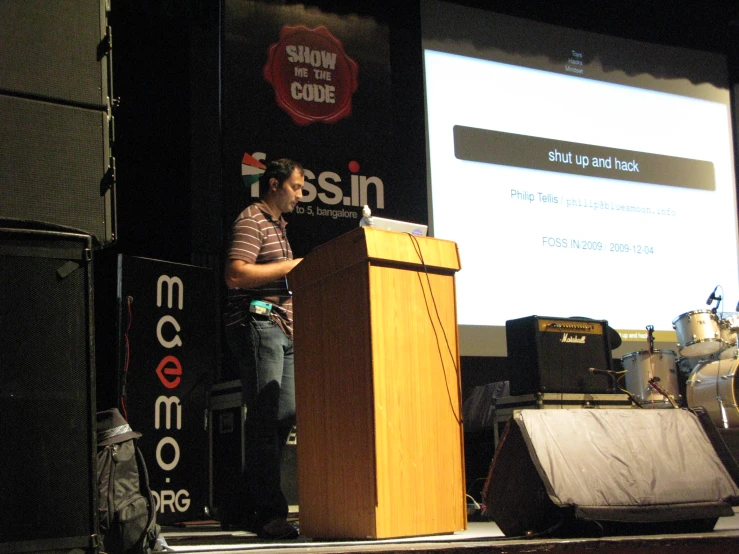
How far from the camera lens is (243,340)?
2.94 m

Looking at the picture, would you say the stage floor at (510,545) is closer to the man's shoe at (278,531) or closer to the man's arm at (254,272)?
the man's shoe at (278,531)

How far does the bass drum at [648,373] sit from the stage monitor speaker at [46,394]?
3.53 metres

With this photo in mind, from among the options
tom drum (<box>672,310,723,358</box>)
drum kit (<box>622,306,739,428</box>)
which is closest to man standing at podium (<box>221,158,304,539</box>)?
drum kit (<box>622,306,739,428</box>)

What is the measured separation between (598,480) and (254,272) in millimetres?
1260

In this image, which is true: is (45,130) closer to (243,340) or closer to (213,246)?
(243,340)

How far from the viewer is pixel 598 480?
96.8 inches

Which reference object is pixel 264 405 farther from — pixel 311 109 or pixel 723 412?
pixel 723 412

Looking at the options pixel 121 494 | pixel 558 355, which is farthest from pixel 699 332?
pixel 121 494

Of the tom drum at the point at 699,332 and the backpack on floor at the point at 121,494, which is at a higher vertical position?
the tom drum at the point at 699,332

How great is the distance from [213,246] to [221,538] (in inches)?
74.1

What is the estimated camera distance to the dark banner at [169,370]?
372 cm

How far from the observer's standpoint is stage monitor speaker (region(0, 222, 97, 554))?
5.36 ft

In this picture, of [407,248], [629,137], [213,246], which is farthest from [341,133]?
[407,248]

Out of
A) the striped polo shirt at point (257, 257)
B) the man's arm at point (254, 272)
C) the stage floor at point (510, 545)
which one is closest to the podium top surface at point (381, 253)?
the man's arm at point (254, 272)
